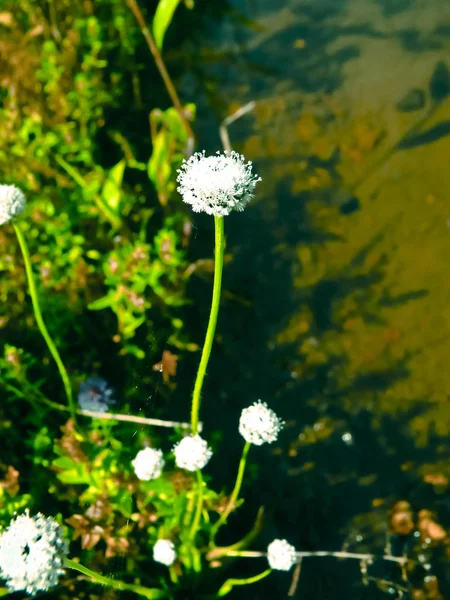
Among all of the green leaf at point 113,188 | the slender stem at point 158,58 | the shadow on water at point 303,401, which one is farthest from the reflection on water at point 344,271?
the green leaf at point 113,188

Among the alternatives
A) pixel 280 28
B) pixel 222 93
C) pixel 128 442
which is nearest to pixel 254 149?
pixel 222 93

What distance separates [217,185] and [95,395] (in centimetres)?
80

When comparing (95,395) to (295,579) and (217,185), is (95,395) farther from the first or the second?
(217,185)

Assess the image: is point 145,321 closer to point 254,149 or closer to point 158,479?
point 158,479

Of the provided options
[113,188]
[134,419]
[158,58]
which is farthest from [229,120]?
[134,419]

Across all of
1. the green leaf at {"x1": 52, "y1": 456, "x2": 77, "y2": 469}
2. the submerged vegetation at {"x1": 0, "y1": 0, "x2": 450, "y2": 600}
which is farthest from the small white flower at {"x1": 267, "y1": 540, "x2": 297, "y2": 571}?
the green leaf at {"x1": 52, "y1": 456, "x2": 77, "y2": 469}

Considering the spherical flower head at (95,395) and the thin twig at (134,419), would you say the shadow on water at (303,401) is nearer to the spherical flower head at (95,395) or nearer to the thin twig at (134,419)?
the thin twig at (134,419)

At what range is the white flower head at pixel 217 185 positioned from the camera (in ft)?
2.34

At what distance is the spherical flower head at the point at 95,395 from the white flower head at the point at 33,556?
513mm

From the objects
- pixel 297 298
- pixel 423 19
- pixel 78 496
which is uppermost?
pixel 423 19

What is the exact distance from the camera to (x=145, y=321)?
1456 mm

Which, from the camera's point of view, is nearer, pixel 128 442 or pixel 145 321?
pixel 128 442

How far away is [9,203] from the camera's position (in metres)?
1.00

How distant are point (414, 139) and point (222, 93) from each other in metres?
0.69
